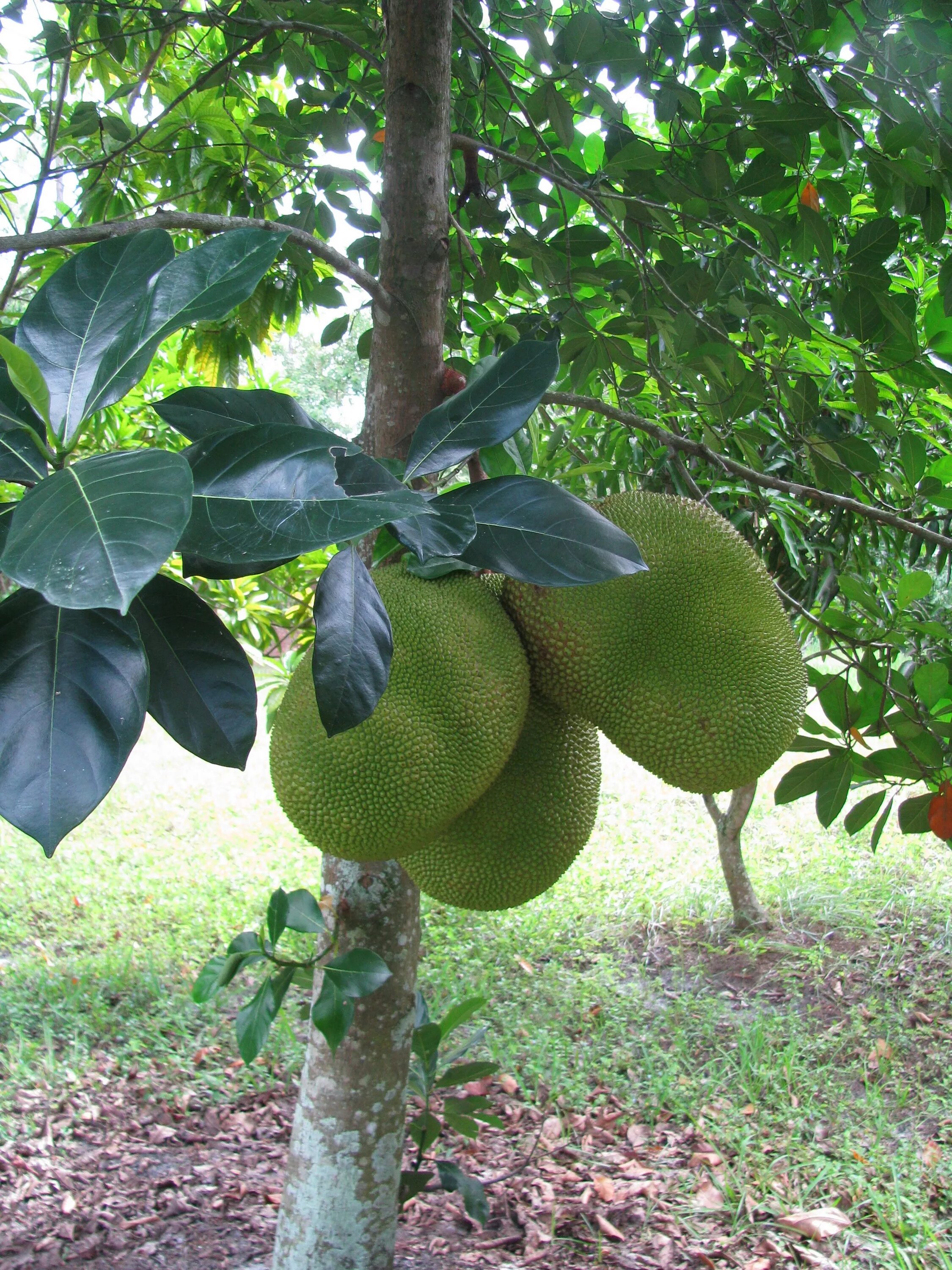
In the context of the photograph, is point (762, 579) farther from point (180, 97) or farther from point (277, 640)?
point (277, 640)

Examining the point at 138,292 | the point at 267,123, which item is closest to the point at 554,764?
the point at 138,292

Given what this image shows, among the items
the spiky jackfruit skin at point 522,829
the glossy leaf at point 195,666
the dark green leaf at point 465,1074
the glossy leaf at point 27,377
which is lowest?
the dark green leaf at point 465,1074

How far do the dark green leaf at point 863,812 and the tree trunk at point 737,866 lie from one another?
1.72 m

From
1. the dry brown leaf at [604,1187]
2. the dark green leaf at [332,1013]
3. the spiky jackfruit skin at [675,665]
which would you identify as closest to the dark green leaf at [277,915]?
the dark green leaf at [332,1013]

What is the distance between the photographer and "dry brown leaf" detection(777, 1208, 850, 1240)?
1835 mm

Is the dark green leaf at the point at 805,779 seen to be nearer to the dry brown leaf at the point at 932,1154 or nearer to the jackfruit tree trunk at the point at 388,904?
the jackfruit tree trunk at the point at 388,904

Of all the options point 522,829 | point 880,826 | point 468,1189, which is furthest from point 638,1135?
point 522,829

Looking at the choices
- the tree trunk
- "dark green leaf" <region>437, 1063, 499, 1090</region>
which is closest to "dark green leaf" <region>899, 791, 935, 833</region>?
"dark green leaf" <region>437, 1063, 499, 1090</region>

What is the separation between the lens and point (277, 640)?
9.99ft

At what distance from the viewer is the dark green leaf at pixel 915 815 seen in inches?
47.6

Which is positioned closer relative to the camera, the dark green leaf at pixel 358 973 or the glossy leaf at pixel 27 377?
the glossy leaf at pixel 27 377

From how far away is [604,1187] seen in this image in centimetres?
202

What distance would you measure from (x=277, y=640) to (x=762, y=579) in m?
2.26

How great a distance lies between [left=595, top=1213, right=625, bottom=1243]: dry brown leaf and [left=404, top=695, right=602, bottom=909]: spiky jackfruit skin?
1244 millimetres
